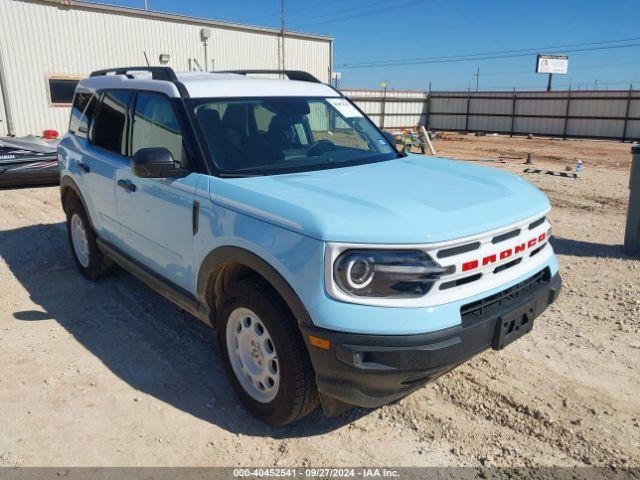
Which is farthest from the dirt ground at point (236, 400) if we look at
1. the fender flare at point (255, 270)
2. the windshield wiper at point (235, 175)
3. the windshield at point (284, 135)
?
the windshield at point (284, 135)

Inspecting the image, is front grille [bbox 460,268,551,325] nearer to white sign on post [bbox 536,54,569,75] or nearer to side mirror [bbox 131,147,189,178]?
side mirror [bbox 131,147,189,178]

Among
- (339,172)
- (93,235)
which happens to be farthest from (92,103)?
(339,172)

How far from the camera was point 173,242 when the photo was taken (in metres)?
3.65

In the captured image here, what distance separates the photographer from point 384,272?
2516 mm

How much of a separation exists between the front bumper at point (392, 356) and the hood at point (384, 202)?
1.45 feet

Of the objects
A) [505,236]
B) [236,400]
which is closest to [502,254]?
[505,236]

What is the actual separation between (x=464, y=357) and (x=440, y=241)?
23.9 inches

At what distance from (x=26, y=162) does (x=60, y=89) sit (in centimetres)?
750

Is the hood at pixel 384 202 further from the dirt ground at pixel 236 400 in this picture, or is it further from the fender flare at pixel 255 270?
the dirt ground at pixel 236 400

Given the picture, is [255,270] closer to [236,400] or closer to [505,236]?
[236,400]

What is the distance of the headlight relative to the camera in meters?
2.51

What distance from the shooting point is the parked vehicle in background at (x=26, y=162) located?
10.2 metres

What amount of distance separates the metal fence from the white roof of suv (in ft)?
79.5

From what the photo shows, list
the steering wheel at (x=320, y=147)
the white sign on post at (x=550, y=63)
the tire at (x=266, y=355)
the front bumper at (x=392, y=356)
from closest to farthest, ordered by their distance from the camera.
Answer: the front bumper at (x=392, y=356) < the tire at (x=266, y=355) < the steering wheel at (x=320, y=147) < the white sign on post at (x=550, y=63)
